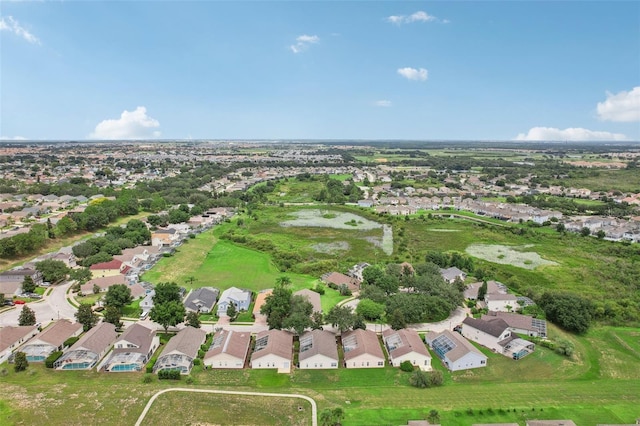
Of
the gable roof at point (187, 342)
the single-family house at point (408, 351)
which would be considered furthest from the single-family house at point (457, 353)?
the gable roof at point (187, 342)

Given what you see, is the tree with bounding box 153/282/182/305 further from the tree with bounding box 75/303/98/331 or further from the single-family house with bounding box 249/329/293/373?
the single-family house with bounding box 249/329/293/373

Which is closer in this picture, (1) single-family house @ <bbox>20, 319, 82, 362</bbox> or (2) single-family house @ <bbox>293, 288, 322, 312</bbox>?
(1) single-family house @ <bbox>20, 319, 82, 362</bbox>

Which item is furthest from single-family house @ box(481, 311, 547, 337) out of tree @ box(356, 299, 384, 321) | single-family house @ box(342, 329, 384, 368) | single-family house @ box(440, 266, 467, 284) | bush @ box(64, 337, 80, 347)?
bush @ box(64, 337, 80, 347)

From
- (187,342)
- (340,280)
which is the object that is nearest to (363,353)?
(187,342)

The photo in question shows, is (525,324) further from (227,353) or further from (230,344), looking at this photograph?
(227,353)

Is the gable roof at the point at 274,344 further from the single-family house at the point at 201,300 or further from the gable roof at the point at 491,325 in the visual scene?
the gable roof at the point at 491,325
